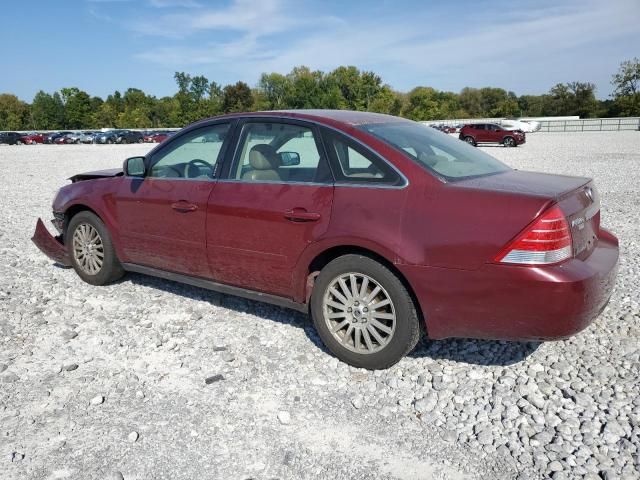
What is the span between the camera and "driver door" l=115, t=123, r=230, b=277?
4230 millimetres

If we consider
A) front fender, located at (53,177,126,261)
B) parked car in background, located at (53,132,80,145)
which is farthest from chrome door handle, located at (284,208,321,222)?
parked car in background, located at (53,132,80,145)

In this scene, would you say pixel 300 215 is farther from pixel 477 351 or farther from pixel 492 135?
pixel 492 135

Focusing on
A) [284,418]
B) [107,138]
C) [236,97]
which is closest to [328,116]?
[284,418]

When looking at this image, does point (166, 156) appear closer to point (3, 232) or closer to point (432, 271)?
point (432, 271)

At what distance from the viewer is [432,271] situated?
123 inches

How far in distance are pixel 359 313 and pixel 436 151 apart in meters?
1.25

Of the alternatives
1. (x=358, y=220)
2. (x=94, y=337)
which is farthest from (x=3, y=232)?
(x=358, y=220)

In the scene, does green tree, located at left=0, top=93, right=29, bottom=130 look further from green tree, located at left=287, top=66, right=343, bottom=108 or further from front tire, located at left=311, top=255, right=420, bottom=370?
front tire, located at left=311, top=255, right=420, bottom=370

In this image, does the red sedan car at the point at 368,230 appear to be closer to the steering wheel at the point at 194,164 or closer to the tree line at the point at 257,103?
the steering wheel at the point at 194,164

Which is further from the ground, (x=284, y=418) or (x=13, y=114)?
(x=13, y=114)

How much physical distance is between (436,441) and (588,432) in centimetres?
81

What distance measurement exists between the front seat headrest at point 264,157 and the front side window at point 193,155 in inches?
13.0

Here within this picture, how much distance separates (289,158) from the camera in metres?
3.93

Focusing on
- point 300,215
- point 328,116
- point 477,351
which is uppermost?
point 328,116
